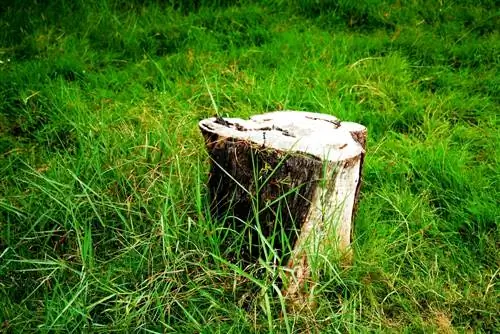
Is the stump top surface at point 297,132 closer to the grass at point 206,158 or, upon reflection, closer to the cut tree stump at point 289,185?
the cut tree stump at point 289,185

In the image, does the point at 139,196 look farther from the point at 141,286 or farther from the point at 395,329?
the point at 395,329

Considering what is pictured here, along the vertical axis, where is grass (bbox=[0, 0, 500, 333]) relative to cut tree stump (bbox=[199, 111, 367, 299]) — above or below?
below

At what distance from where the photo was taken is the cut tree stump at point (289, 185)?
2.16 meters

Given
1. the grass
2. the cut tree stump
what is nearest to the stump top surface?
the cut tree stump

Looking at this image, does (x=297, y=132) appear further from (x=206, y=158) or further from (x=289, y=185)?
(x=206, y=158)

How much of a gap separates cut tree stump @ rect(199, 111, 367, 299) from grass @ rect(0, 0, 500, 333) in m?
0.11

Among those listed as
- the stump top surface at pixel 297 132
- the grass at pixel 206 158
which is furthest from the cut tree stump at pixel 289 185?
the grass at pixel 206 158

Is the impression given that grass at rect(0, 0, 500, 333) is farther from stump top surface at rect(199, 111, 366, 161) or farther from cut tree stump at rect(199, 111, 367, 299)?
stump top surface at rect(199, 111, 366, 161)

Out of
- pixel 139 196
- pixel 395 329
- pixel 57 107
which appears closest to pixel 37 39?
pixel 57 107

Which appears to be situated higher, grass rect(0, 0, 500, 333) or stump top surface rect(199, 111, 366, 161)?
stump top surface rect(199, 111, 366, 161)

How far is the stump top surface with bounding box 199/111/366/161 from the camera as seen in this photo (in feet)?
7.14

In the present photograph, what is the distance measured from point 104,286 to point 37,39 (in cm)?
289

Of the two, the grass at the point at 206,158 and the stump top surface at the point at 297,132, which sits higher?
the stump top surface at the point at 297,132

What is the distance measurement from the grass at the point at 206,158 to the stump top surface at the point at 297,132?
0.95 feet
